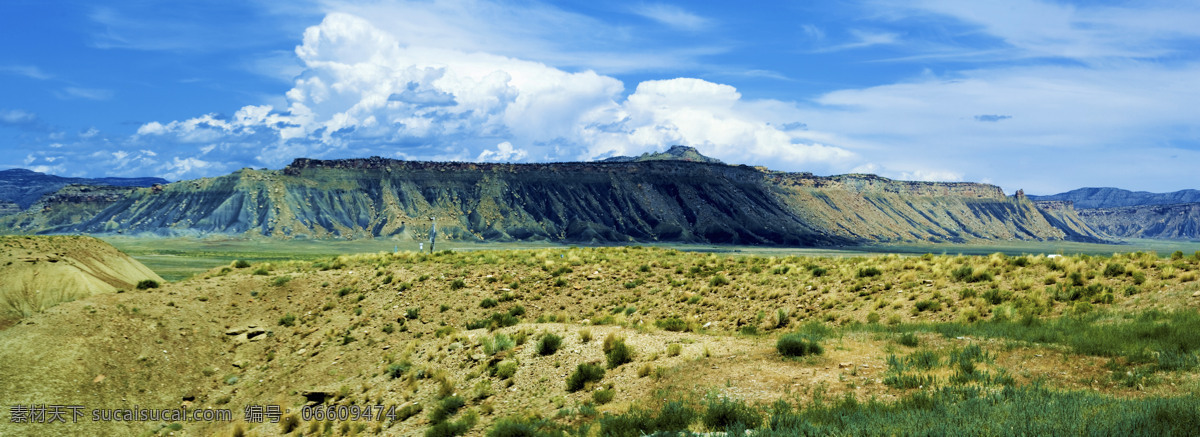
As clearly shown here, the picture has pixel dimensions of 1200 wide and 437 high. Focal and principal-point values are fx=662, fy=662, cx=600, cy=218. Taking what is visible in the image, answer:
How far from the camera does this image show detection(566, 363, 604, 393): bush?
13.6 m

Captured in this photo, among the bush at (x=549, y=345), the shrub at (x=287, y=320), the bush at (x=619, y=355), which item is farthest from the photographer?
the shrub at (x=287, y=320)

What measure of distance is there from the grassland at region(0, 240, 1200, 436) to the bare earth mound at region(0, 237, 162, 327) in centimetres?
1089

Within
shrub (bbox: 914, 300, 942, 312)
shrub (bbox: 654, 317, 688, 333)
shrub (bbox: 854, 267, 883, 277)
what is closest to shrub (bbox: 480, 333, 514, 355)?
shrub (bbox: 654, 317, 688, 333)

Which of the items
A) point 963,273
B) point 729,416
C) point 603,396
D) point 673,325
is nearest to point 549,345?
point 603,396

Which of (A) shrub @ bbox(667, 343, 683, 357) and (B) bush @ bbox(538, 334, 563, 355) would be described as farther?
(B) bush @ bbox(538, 334, 563, 355)

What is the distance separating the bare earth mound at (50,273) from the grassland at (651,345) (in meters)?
10.9

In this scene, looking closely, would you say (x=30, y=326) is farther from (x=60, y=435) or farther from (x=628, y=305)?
(x=628, y=305)

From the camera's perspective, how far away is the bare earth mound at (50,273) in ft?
115

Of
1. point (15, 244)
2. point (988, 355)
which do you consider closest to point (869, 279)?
point (988, 355)

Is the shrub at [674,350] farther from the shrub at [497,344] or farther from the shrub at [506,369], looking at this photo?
the shrub at [497,344]

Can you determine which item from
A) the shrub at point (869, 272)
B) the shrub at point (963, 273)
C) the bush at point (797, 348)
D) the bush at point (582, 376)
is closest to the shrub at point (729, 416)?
the bush at point (582, 376)

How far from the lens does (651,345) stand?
15.7 meters

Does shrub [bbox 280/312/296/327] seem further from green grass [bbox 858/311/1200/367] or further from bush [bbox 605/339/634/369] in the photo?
green grass [bbox 858/311/1200/367]

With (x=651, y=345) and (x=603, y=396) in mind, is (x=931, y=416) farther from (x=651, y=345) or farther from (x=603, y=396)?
(x=651, y=345)
